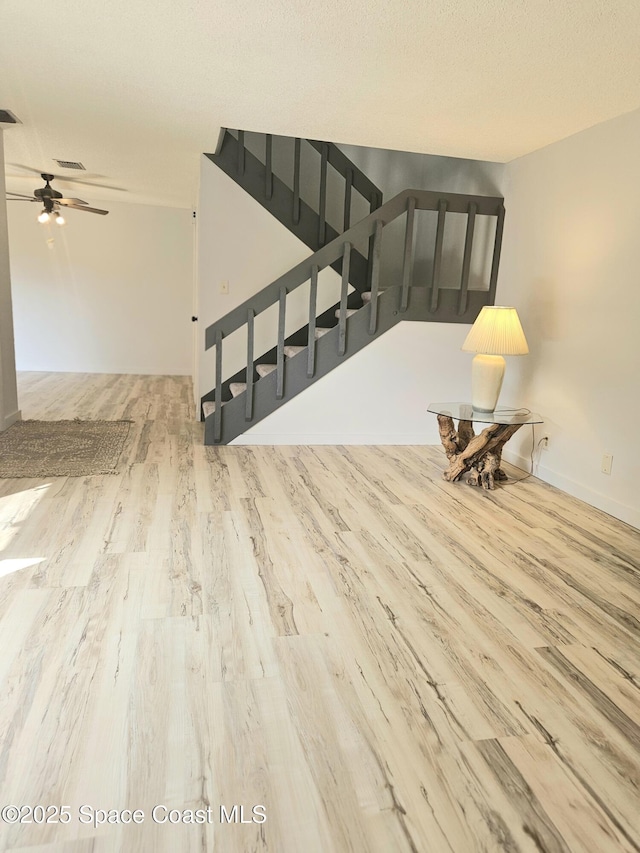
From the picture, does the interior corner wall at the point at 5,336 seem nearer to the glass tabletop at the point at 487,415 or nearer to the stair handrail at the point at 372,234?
the stair handrail at the point at 372,234

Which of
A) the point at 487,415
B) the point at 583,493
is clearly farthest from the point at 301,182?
the point at 583,493

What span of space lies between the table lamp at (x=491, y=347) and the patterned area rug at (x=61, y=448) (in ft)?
8.12

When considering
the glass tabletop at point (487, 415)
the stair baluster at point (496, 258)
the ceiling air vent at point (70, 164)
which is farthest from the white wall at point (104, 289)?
the glass tabletop at point (487, 415)

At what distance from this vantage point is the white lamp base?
3742mm

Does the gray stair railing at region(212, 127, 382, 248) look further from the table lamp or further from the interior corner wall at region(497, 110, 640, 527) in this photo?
the table lamp

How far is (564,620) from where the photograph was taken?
2.17m

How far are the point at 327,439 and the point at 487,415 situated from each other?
1409 millimetres

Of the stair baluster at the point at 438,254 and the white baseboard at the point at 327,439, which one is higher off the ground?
the stair baluster at the point at 438,254

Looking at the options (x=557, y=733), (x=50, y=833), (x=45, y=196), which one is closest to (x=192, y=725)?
(x=50, y=833)

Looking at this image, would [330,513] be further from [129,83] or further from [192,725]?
[129,83]

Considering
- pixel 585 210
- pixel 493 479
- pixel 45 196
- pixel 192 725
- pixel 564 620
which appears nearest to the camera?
pixel 192 725

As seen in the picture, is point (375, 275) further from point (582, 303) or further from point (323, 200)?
point (582, 303)

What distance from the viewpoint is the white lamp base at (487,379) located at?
12.3ft

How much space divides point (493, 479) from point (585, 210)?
1.82 metres
